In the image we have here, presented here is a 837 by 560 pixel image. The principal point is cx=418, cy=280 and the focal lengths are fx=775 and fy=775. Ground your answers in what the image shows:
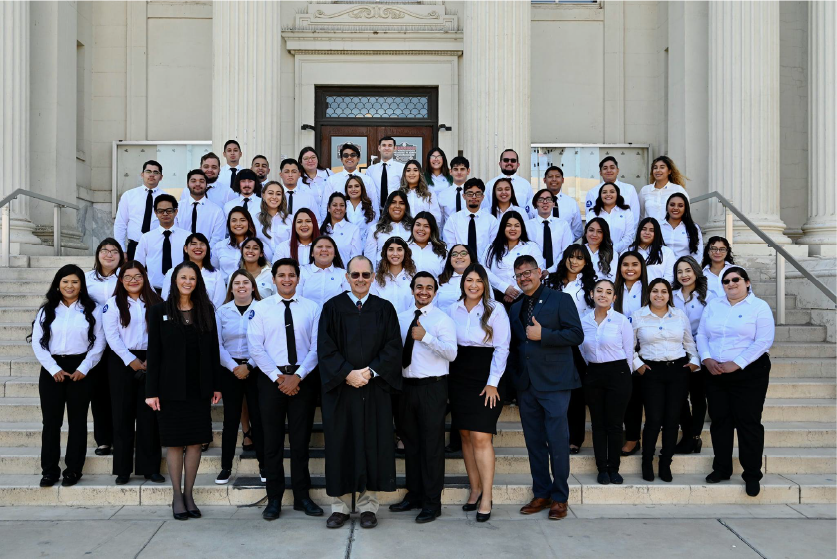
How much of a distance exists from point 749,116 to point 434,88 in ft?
18.9

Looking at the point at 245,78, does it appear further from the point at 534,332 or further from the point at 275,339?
the point at 534,332

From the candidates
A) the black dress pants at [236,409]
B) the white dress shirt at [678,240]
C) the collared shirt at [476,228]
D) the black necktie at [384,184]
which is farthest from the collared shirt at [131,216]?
the white dress shirt at [678,240]

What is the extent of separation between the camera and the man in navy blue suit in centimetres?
624

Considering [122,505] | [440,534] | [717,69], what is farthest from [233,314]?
[717,69]

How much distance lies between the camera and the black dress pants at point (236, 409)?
6.63 meters

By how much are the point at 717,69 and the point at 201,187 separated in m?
7.86

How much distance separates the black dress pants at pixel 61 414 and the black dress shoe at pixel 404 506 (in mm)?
2750

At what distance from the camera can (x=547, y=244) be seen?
8.60 m

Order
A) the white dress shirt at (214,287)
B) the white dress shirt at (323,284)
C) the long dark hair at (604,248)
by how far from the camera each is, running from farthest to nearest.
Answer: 1. the long dark hair at (604,248)
2. the white dress shirt at (214,287)
3. the white dress shirt at (323,284)

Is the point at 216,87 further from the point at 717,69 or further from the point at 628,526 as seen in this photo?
the point at 628,526

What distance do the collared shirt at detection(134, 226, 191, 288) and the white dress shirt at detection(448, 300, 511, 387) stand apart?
364cm

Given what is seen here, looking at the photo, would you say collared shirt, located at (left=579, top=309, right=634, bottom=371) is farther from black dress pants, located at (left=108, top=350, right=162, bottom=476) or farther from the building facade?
the building facade

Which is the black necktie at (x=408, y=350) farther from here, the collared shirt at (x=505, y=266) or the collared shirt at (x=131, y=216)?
the collared shirt at (x=131, y=216)

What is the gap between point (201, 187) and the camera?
29.5 feet
